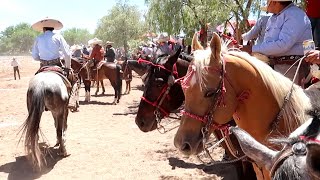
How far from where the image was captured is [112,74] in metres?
15.8

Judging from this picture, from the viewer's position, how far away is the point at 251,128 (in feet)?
9.91

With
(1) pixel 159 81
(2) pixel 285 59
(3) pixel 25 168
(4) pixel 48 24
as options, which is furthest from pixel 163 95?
(4) pixel 48 24

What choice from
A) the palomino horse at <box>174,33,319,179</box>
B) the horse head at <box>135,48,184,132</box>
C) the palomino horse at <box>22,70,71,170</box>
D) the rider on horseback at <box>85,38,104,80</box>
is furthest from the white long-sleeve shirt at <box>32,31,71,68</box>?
the rider on horseback at <box>85,38,104,80</box>

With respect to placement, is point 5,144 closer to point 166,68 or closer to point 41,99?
point 41,99

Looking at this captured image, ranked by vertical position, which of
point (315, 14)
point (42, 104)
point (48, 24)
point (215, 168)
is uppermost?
point (315, 14)

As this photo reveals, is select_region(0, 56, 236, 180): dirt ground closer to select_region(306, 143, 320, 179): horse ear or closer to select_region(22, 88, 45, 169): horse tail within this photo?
select_region(22, 88, 45, 169): horse tail

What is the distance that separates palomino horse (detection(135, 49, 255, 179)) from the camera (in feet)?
15.9

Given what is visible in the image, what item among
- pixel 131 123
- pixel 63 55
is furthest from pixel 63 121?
pixel 131 123

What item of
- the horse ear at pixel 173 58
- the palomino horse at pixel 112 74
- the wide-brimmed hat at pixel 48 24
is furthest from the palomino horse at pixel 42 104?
the palomino horse at pixel 112 74

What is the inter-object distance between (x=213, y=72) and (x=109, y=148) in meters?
5.68

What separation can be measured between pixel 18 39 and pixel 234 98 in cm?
12525

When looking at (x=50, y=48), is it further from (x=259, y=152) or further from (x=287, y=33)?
(x=259, y=152)

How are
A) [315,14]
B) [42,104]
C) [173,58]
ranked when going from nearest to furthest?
[315,14] → [173,58] → [42,104]

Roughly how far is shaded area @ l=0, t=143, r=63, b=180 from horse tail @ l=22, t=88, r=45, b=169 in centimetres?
17
